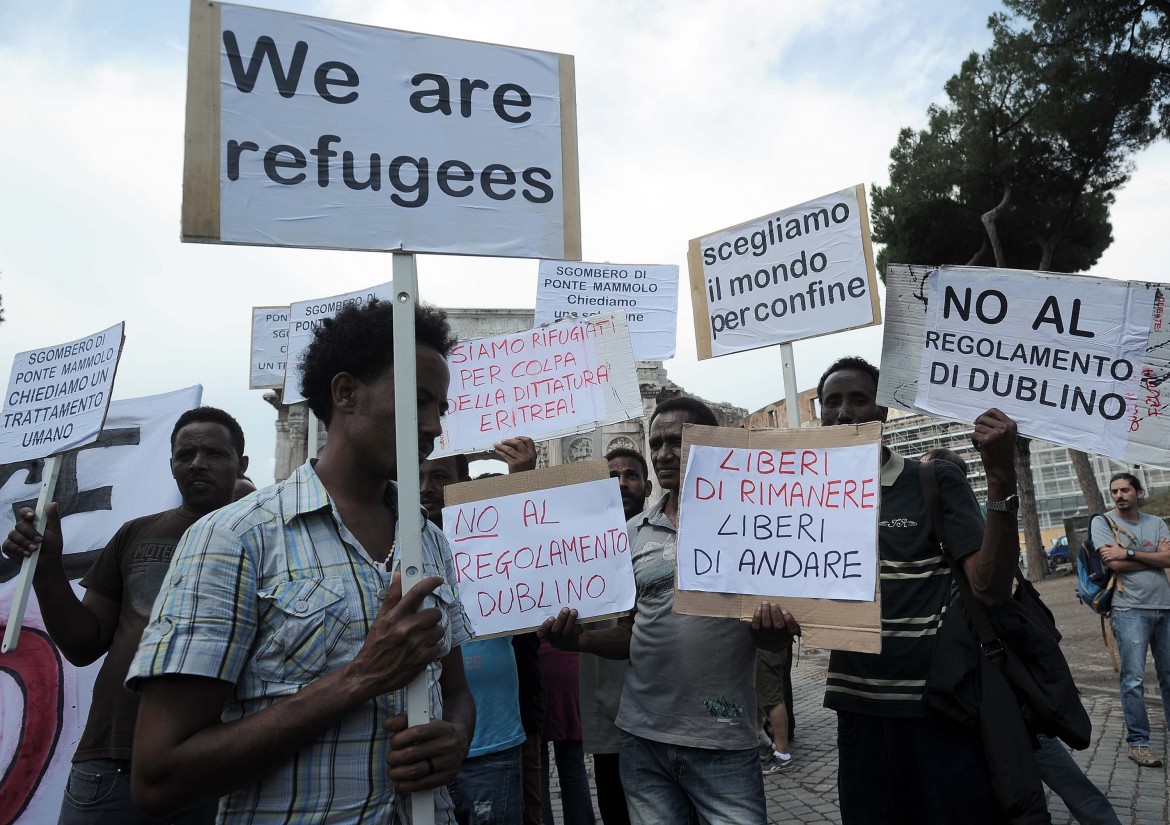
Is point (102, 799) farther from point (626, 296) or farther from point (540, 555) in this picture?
point (626, 296)

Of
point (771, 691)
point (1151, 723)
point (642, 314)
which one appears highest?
point (642, 314)

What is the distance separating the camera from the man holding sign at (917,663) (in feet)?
8.00

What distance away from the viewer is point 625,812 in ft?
11.9

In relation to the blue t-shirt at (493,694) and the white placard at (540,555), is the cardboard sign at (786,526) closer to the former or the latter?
the white placard at (540,555)

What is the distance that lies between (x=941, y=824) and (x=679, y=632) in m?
1.00

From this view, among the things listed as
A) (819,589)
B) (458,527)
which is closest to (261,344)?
(458,527)

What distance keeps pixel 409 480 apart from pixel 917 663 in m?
1.86

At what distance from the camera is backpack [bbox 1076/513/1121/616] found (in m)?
5.88

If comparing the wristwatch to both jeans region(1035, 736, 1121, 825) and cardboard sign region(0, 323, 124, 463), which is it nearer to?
jeans region(1035, 736, 1121, 825)

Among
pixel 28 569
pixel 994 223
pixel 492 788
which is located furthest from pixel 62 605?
pixel 994 223

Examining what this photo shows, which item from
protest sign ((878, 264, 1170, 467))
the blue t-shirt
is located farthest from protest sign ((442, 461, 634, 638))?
protest sign ((878, 264, 1170, 467))

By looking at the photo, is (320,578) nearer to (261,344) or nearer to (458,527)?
(458,527)

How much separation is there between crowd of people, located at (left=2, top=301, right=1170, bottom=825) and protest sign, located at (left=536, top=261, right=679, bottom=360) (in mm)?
2103

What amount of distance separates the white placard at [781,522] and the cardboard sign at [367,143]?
985 millimetres
